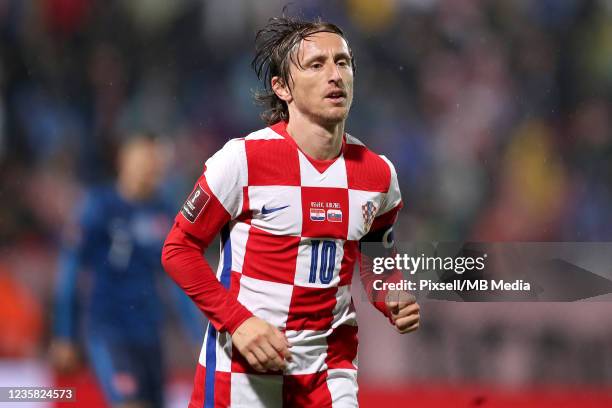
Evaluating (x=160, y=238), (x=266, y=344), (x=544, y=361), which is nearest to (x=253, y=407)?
(x=266, y=344)

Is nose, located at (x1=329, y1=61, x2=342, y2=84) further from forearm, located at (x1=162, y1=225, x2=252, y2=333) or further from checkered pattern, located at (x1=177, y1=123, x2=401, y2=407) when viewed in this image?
forearm, located at (x1=162, y1=225, x2=252, y2=333)

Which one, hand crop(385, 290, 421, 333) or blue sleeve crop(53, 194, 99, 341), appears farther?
blue sleeve crop(53, 194, 99, 341)

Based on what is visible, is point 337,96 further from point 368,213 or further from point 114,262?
point 114,262

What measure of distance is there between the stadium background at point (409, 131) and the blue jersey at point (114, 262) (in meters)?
0.32

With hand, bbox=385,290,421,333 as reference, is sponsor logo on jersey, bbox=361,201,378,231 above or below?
above

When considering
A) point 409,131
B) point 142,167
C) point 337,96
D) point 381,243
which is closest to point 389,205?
point 381,243

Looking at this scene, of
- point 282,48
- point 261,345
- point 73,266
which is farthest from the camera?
point 73,266

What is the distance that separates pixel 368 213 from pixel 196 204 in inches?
18.0

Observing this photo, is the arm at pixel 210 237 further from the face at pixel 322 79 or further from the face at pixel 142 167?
the face at pixel 142 167

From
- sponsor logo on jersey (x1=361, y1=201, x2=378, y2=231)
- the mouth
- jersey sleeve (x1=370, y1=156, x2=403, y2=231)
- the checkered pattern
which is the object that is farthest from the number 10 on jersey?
the mouth

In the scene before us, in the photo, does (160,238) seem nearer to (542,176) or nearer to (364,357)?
(364,357)

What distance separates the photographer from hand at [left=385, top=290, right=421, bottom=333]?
2291mm

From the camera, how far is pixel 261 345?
204 cm

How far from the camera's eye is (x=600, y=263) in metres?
4.52
